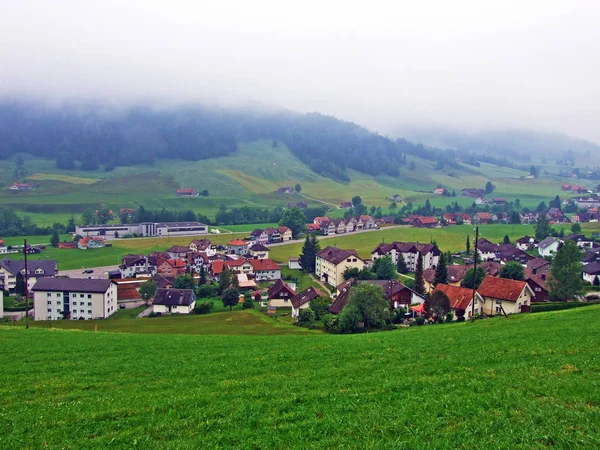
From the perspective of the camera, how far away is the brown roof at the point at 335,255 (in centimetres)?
7456

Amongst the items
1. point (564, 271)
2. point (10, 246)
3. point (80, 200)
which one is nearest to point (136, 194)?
point (80, 200)

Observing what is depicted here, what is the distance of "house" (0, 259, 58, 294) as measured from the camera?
7181 cm

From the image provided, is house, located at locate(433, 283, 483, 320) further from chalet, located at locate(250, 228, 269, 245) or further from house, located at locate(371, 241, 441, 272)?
chalet, located at locate(250, 228, 269, 245)

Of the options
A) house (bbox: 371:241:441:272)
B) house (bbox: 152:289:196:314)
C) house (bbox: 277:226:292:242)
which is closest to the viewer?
house (bbox: 152:289:196:314)

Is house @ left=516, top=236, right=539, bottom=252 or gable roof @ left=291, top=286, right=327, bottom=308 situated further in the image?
house @ left=516, top=236, right=539, bottom=252

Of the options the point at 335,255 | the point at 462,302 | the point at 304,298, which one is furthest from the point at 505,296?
the point at 335,255

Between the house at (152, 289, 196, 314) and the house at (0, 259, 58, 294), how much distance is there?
2268cm

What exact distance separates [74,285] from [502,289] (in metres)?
48.8

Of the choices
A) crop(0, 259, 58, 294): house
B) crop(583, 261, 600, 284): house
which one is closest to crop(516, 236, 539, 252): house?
crop(583, 261, 600, 284): house

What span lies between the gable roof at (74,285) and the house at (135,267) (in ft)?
72.7

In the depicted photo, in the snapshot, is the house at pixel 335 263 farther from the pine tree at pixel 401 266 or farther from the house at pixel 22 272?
the house at pixel 22 272

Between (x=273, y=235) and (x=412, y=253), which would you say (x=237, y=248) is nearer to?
(x=273, y=235)

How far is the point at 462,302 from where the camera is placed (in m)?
47.5

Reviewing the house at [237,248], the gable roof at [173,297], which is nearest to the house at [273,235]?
the house at [237,248]
